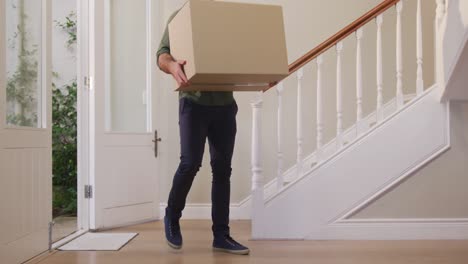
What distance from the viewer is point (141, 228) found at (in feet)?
11.4

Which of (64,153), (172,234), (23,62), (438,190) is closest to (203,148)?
(172,234)

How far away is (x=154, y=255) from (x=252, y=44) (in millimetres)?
1208

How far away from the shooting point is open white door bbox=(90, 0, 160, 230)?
11.2 ft

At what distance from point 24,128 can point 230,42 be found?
3.60 feet

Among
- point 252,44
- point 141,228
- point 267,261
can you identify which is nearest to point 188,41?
point 252,44

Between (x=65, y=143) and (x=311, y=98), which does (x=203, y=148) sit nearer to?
(x=311, y=98)

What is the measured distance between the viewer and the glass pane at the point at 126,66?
12.0 ft

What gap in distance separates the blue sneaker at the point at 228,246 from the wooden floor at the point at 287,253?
4 centimetres

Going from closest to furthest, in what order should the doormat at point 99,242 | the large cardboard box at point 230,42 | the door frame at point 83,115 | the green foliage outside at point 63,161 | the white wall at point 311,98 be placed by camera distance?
the large cardboard box at point 230,42
the doormat at point 99,242
the door frame at point 83,115
the white wall at point 311,98
the green foliage outside at point 63,161

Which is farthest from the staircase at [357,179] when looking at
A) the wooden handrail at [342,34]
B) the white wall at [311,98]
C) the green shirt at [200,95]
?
the white wall at [311,98]

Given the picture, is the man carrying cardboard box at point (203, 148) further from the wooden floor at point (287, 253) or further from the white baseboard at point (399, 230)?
the white baseboard at point (399, 230)

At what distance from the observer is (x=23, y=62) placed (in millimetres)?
2457

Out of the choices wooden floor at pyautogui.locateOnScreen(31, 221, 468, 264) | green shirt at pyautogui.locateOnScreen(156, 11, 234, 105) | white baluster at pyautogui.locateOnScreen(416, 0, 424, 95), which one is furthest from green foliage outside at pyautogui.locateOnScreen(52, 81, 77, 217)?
white baluster at pyautogui.locateOnScreen(416, 0, 424, 95)

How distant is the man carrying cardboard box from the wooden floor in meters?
0.11
